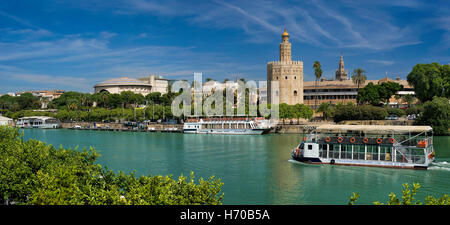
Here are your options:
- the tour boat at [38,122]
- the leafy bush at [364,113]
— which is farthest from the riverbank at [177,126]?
the tour boat at [38,122]

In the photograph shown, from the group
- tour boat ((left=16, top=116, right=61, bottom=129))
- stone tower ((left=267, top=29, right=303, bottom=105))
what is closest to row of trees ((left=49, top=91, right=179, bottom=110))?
tour boat ((left=16, top=116, right=61, bottom=129))

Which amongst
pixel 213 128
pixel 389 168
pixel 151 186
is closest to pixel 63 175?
pixel 151 186

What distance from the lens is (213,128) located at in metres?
81.6

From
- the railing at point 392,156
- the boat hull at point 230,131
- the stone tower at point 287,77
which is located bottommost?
the railing at point 392,156

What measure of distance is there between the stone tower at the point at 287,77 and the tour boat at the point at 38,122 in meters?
64.6

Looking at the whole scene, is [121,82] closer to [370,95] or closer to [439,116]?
[370,95]

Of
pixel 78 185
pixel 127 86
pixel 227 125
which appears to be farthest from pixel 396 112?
pixel 127 86

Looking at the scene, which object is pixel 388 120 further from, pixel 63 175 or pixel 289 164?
pixel 63 175

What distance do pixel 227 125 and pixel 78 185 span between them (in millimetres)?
64297

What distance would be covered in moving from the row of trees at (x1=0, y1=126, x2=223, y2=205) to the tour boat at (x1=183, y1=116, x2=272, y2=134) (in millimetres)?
55863

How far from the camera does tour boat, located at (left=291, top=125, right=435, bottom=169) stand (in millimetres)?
33656

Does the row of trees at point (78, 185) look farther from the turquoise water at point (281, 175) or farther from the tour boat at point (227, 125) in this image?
the tour boat at point (227, 125)

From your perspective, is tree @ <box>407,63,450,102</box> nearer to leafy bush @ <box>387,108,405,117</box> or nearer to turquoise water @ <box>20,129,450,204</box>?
leafy bush @ <box>387,108,405,117</box>

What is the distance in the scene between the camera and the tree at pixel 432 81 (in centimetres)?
7619
